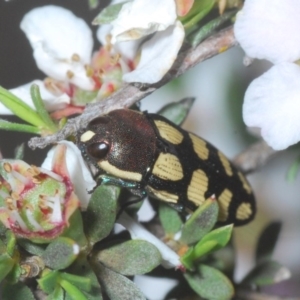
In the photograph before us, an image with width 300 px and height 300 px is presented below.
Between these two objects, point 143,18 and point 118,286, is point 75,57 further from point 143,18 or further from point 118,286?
point 118,286

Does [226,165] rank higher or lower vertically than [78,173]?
lower

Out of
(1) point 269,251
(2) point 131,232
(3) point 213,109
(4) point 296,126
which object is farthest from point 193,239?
(3) point 213,109

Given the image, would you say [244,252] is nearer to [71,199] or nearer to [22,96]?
[22,96]

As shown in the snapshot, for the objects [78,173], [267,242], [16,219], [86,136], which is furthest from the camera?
[267,242]

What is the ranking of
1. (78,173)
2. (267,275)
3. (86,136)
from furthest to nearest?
1. (267,275)
2. (86,136)
3. (78,173)

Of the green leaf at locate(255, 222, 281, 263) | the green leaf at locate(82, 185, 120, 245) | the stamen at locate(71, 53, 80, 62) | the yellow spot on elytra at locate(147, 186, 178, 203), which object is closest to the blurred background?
the green leaf at locate(255, 222, 281, 263)

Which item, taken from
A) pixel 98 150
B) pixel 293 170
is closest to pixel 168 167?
pixel 98 150
